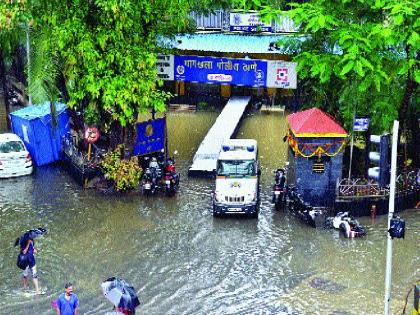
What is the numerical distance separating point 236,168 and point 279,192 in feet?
4.85

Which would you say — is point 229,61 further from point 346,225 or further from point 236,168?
point 346,225

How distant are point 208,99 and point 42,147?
42.6 feet

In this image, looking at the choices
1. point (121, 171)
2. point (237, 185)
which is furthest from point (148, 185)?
point (237, 185)

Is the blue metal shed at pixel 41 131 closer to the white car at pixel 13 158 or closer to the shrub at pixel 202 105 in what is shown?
the white car at pixel 13 158

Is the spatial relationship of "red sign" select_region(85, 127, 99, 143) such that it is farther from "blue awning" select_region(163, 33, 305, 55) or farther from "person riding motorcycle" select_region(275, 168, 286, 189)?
"blue awning" select_region(163, 33, 305, 55)

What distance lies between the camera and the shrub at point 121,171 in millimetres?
25297

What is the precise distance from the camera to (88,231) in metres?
22.2

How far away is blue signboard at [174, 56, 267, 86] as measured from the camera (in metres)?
29.5

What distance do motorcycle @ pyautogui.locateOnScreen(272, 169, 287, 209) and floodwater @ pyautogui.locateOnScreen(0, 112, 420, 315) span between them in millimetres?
306

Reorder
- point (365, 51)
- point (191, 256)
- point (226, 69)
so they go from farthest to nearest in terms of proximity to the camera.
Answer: point (226, 69) < point (365, 51) < point (191, 256)

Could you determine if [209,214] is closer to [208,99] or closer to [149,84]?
[149,84]

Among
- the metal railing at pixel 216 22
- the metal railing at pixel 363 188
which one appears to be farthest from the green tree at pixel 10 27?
the metal railing at pixel 363 188

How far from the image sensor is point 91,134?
2639 cm

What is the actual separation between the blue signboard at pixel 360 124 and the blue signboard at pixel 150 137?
7.12 m
